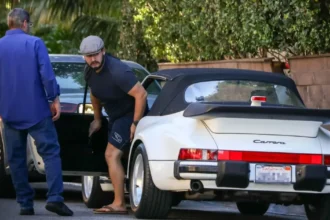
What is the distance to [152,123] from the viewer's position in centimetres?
1032

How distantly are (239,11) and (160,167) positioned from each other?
26.8 ft

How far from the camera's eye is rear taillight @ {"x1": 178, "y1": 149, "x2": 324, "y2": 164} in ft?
30.8

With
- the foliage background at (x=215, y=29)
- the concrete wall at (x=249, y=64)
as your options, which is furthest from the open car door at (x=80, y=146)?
the concrete wall at (x=249, y=64)

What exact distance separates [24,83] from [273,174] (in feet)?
8.19

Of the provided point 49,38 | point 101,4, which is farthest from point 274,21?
point 49,38

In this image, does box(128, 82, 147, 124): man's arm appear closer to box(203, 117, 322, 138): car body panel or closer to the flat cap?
the flat cap

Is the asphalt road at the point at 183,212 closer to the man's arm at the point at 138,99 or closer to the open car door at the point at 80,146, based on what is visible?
the open car door at the point at 80,146

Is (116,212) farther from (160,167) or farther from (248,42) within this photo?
(248,42)

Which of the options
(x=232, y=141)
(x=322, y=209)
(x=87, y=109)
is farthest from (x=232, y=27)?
(x=232, y=141)

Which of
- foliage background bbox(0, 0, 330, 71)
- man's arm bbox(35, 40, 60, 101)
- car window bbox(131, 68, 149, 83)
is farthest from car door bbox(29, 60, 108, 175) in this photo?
foliage background bbox(0, 0, 330, 71)

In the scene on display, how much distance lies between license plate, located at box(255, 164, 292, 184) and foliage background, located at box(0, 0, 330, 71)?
6.23 meters

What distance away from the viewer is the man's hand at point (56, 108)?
10391mm

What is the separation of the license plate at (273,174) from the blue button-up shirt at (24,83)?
6.85 ft

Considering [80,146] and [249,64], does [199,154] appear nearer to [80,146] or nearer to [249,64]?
[80,146]
